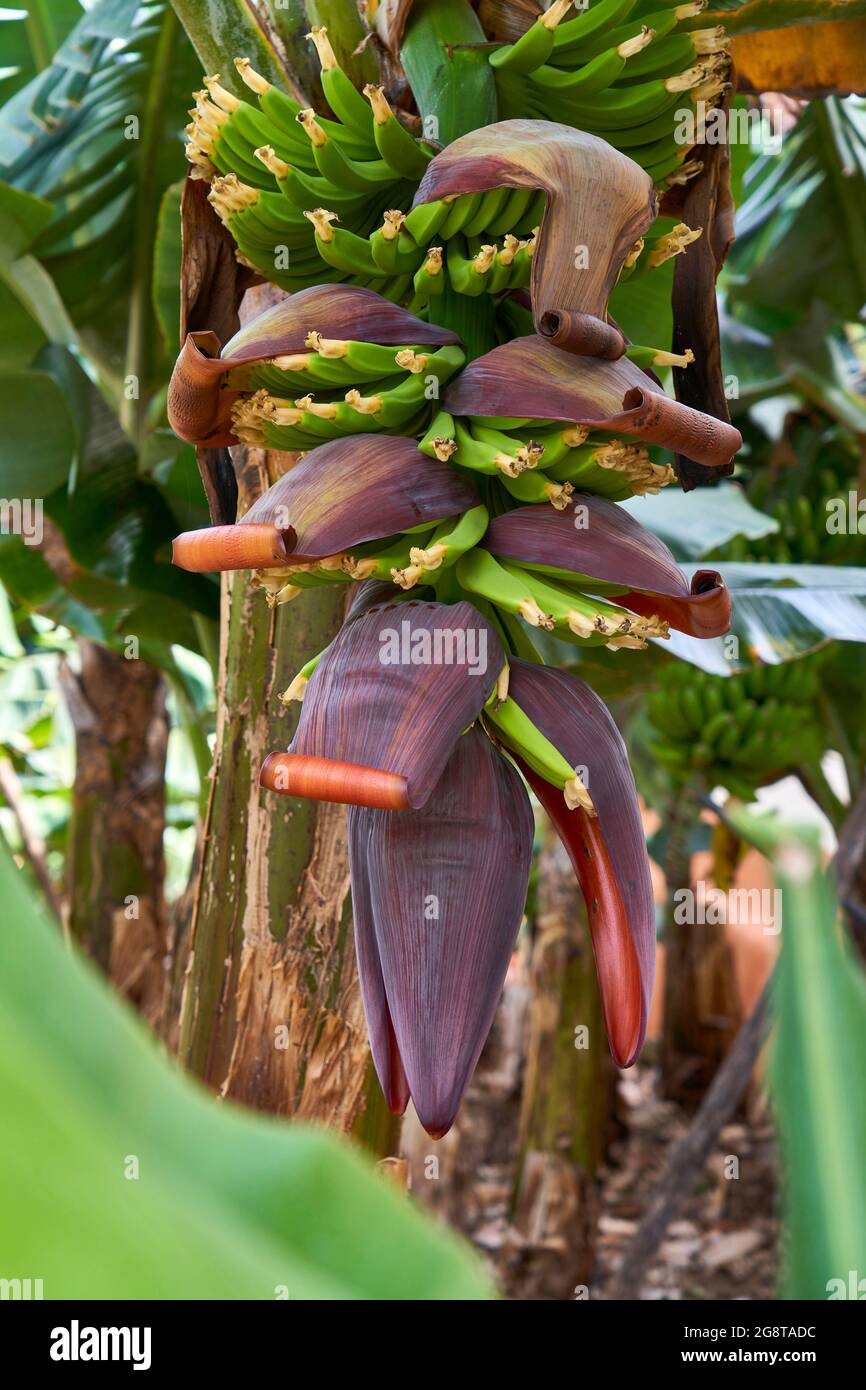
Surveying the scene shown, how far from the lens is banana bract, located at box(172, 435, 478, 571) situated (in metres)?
0.37

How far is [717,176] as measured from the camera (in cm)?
49

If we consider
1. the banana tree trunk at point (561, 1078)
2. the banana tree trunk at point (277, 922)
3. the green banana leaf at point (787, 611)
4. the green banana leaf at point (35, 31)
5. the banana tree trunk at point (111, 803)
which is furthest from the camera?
the banana tree trunk at point (561, 1078)

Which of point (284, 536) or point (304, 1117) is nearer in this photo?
point (284, 536)

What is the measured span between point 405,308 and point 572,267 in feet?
0.39

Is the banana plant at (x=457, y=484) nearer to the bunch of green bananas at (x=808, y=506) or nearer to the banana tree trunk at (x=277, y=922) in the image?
the banana tree trunk at (x=277, y=922)

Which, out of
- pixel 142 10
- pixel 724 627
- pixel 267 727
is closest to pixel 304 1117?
pixel 267 727

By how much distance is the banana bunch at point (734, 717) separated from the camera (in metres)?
1.67

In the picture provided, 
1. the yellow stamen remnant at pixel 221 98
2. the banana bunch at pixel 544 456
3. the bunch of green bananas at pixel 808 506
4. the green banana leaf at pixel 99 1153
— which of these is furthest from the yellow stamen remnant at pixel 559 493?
the bunch of green bananas at pixel 808 506

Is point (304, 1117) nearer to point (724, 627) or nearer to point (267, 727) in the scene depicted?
point (267, 727)

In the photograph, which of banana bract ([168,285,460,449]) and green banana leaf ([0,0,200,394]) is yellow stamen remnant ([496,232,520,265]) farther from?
green banana leaf ([0,0,200,394])

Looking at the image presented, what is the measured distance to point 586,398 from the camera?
378 mm

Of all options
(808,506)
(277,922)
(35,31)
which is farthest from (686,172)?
(808,506)

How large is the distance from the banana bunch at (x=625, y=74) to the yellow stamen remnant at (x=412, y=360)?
0.14m

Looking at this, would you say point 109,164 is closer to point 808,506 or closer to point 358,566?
point 358,566
